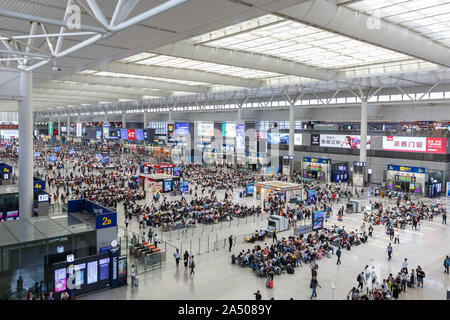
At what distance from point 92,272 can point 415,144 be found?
35696 millimetres

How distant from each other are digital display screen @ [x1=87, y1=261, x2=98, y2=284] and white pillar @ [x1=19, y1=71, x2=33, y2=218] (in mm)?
8446

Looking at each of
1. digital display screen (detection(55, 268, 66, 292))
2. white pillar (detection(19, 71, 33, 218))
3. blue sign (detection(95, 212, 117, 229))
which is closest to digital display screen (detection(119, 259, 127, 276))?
blue sign (detection(95, 212, 117, 229))

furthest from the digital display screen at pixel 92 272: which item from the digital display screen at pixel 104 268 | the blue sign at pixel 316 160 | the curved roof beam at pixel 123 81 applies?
the blue sign at pixel 316 160

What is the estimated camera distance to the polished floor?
1316 centimetres

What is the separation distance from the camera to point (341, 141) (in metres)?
46.2

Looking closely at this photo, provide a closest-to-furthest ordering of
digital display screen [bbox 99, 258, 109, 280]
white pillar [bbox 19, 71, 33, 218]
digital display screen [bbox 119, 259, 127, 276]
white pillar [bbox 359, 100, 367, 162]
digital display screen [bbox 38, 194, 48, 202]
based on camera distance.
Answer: digital display screen [bbox 99, 258, 109, 280] → digital display screen [bbox 119, 259, 127, 276] → white pillar [bbox 19, 71, 33, 218] → digital display screen [bbox 38, 194, 48, 202] → white pillar [bbox 359, 100, 367, 162]

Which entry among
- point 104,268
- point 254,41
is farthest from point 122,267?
point 254,41

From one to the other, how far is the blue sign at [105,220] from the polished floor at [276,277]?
2417mm

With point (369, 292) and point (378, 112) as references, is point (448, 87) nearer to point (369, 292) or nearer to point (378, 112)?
point (378, 112)

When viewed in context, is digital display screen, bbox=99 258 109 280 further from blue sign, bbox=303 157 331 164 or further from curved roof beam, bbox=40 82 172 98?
blue sign, bbox=303 157 331 164

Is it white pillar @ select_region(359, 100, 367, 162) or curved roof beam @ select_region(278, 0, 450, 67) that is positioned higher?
curved roof beam @ select_region(278, 0, 450, 67)

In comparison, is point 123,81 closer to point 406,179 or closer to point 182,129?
point 182,129

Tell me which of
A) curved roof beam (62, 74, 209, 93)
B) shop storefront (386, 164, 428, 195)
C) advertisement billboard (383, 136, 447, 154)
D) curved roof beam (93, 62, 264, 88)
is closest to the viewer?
curved roof beam (93, 62, 264, 88)

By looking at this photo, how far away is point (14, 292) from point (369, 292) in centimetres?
1192
